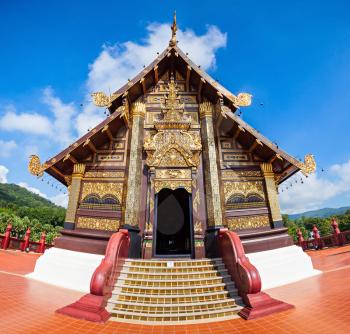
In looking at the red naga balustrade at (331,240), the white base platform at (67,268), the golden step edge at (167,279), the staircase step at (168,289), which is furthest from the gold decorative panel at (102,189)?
the red naga balustrade at (331,240)

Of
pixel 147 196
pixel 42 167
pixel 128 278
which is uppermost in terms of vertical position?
pixel 42 167

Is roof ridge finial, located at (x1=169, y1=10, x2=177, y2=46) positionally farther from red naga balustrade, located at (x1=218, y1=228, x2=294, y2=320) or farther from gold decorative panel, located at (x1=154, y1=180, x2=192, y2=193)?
red naga balustrade, located at (x1=218, y1=228, x2=294, y2=320)

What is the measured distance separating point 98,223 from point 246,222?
16.7 feet

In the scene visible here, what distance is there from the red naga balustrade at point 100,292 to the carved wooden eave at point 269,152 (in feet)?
18.2

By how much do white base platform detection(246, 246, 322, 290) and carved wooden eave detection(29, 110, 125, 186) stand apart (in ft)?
21.1

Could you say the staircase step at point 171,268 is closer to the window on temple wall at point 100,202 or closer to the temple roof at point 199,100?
the window on temple wall at point 100,202

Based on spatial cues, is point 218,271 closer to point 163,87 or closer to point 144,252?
point 144,252

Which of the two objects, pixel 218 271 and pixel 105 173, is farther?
pixel 105 173

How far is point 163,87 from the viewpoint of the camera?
9.47 meters

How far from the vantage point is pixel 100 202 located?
24.6ft

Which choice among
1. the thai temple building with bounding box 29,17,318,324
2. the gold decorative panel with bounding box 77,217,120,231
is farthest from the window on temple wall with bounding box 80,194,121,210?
the gold decorative panel with bounding box 77,217,120,231

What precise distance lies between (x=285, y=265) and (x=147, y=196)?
16.0ft

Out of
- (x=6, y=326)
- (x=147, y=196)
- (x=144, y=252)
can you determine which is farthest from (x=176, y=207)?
(x=6, y=326)

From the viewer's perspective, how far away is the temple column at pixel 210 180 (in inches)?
272
